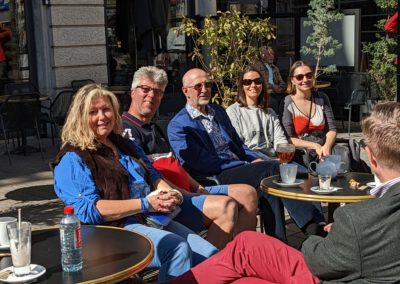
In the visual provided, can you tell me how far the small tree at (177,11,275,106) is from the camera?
776 centimetres

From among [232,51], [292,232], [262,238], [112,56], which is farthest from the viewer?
[112,56]

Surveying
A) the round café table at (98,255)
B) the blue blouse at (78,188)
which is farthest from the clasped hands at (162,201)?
the round café table at (98,255)

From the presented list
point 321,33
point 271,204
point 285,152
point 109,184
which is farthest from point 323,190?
point 321,33

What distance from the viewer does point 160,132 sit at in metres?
4.41

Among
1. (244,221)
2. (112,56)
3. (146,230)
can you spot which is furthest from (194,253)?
(112,56)

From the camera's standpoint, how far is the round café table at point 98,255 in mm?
2354

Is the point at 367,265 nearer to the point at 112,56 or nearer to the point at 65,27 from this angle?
the point at 65,27

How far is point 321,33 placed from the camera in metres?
10.9

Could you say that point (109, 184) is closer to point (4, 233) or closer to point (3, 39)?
point (4, 233)

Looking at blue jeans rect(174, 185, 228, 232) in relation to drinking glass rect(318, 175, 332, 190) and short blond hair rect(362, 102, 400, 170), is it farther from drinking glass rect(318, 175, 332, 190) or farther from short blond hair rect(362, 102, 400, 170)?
short blond hair rect(362, 102, 400, 170)

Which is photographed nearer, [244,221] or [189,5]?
[244,221]

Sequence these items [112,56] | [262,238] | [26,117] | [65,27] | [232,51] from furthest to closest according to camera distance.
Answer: [112,56]
[65,27]
[26,117]
[232,51]
[262,238]

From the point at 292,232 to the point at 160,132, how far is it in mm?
1568

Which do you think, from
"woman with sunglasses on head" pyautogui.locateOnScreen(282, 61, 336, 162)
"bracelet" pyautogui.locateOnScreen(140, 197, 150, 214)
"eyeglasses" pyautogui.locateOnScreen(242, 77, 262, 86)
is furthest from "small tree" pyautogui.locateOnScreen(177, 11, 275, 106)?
"bracelet" pyautogui.locateOnScreen(140, 197, 150, 214)
